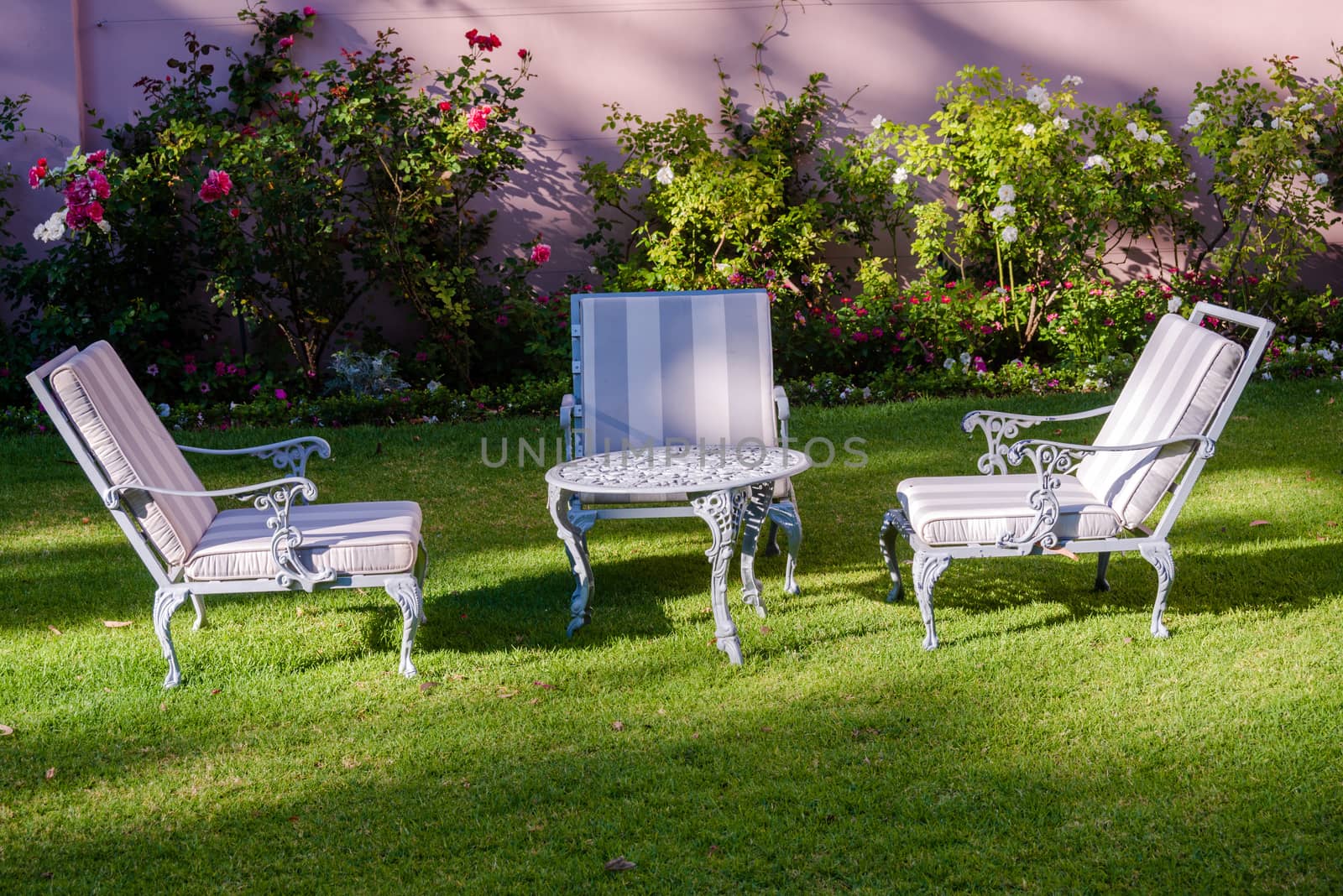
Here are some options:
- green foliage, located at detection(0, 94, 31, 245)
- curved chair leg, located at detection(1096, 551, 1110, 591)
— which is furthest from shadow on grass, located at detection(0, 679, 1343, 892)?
green foliage, located at detection(0, 94, 31, 245)

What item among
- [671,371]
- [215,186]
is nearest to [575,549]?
[671,371]

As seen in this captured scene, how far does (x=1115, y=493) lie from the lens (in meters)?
4.26

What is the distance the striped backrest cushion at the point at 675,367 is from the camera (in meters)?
5.14

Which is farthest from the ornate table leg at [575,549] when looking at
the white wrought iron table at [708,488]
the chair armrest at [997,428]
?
the chair armrest at [997,428]

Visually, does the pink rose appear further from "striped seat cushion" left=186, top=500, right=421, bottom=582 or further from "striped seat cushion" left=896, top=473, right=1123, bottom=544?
"striped seat cushion" left=896, top=473, right=1123, bottom=544

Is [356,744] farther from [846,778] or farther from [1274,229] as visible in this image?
[1274,229]

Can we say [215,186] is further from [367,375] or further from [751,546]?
[751,546]

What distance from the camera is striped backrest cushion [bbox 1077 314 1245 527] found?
4094 mm

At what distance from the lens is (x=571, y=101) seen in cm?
863

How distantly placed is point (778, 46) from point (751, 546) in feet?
16.6

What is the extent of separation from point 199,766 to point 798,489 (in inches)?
135

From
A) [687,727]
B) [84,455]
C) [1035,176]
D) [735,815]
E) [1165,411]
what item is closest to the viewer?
[735,815]

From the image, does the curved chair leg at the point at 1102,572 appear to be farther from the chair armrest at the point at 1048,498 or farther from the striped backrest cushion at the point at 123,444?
the striped backrest cushion at the point at 123,444

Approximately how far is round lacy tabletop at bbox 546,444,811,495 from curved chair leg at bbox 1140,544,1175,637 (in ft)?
3.80
